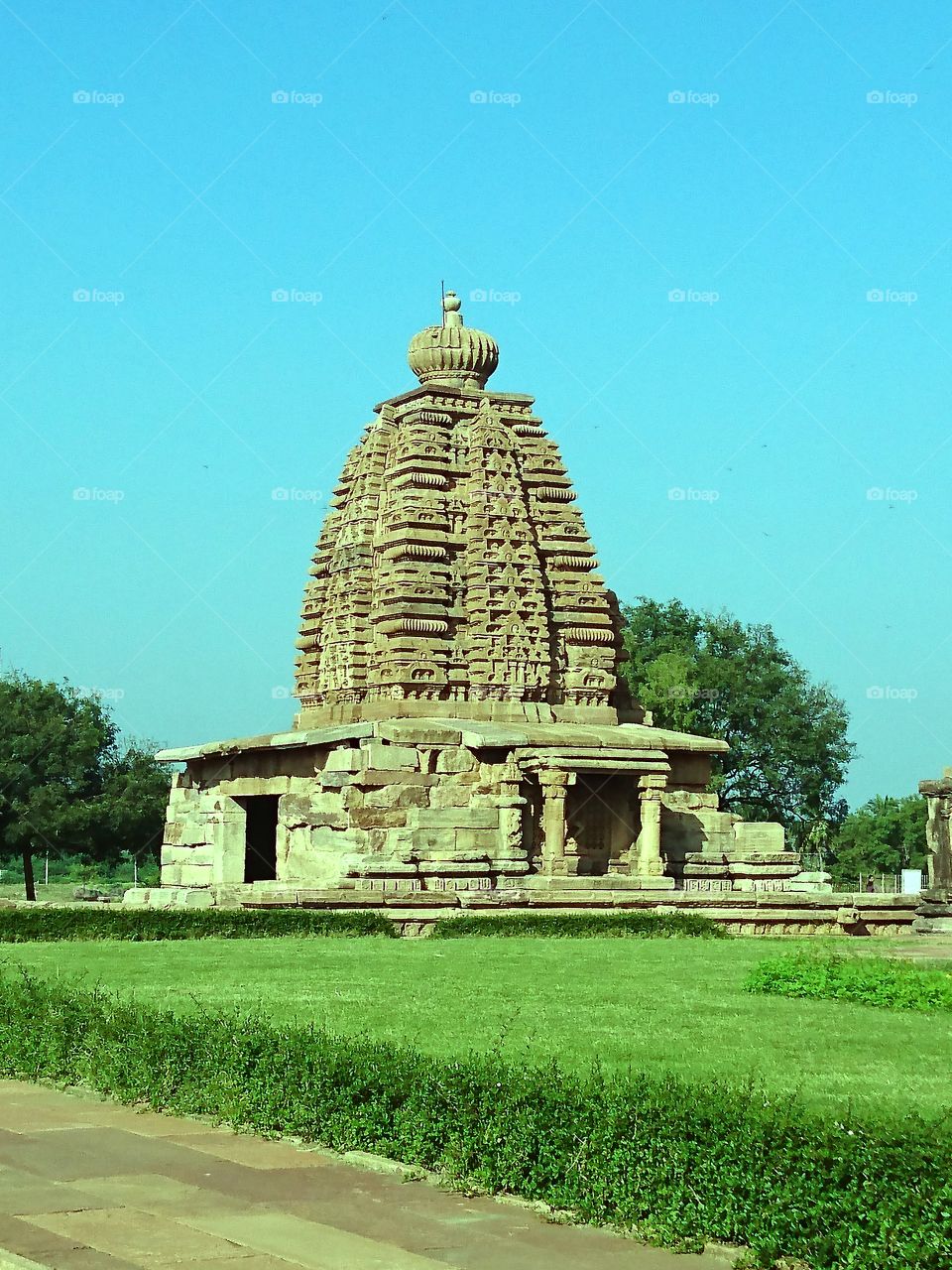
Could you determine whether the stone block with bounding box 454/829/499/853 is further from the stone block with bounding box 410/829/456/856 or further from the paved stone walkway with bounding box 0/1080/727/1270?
the paved stone walkway with bounding box 0/1080/727/1270

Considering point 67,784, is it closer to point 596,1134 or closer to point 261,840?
point 261,840

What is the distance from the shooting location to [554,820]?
2600 cm

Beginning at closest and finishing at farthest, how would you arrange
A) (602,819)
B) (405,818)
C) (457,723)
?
(405,818), (457,723), (602,819)

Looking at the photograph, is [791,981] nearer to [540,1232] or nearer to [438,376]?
[540,1232]

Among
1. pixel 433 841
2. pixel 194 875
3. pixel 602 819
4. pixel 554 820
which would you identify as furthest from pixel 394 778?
pixel 194 875

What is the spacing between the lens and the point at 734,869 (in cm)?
2798

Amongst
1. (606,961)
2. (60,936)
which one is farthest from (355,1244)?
(60,936)

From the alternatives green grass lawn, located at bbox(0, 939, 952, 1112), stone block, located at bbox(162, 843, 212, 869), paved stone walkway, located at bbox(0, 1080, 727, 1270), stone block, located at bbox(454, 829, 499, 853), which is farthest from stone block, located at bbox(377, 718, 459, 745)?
paved stone walkway, located at bbox(0, 1080, 727, 1270)

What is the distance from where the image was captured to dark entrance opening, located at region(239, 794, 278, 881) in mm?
32281

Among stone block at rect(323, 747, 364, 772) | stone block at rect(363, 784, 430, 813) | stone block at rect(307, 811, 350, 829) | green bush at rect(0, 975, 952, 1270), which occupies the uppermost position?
stone block at rect(323, 747, 364, 772)

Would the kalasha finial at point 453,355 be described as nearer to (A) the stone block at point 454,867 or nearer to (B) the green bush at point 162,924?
(A) the stone block at point 454,867

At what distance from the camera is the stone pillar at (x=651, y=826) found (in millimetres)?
26781

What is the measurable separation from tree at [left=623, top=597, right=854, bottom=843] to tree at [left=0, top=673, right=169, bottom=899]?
1504 centimetres

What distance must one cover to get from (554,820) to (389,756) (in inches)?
112
